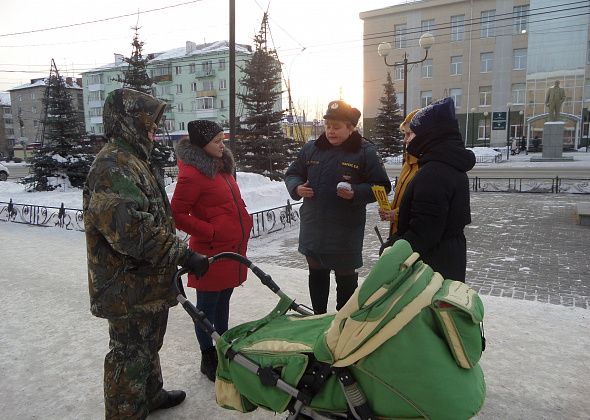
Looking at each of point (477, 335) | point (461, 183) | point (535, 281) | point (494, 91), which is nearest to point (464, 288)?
point (477, 335)

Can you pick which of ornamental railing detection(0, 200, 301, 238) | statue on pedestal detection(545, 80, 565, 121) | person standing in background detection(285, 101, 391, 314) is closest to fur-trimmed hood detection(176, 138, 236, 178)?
person standing in background detection(285, 101, 391, 314)

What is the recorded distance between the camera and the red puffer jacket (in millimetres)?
3027

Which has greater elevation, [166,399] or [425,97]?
[425,97]

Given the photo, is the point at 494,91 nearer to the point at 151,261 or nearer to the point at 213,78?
the point at 213,78

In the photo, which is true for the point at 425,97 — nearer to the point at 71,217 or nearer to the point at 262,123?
the point at 262,123

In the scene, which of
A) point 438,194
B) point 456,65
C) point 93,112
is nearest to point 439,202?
point 438,194

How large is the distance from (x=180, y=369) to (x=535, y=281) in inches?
171

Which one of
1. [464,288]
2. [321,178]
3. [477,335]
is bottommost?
[477,335]

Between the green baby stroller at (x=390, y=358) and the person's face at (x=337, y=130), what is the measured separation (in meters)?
1.70

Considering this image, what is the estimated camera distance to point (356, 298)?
1.70m

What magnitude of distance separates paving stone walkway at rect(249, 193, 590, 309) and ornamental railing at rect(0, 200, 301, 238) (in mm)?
273

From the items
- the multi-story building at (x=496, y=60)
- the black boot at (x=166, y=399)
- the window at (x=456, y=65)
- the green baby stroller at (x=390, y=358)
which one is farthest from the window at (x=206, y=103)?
the green baby stroller at (x=390, y=358)

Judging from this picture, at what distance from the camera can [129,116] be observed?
7.78 ft

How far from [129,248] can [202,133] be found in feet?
3.83
